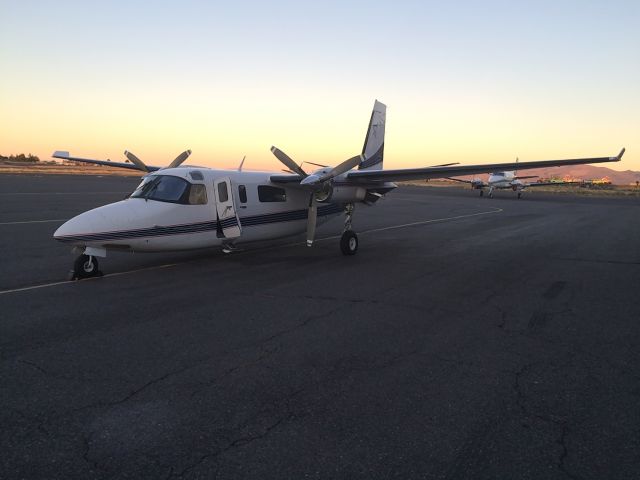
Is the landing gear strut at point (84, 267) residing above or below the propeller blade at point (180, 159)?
below

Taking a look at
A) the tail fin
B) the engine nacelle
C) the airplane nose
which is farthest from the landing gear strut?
the tail fin

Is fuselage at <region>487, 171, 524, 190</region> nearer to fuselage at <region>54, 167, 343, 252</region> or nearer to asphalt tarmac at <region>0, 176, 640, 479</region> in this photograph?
fuselage at <region>54, 167, 343, 252</region>

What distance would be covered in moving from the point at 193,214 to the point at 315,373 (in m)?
7.56

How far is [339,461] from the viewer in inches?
162

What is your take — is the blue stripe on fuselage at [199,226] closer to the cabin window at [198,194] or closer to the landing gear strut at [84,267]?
the cabin window at [198,194]

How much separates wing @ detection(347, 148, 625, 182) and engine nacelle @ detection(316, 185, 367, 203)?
518mm

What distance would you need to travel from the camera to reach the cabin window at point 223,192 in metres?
13.1

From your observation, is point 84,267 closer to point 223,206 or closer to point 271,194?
point 223,206

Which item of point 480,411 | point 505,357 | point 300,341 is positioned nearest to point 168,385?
point 300,341

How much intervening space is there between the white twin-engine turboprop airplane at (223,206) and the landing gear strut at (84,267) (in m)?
0.02

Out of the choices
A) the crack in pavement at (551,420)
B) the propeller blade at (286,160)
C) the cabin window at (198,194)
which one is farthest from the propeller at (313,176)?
the crack in pavement at (551,420)

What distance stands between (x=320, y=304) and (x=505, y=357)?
145 inches

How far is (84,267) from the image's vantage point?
10711mm

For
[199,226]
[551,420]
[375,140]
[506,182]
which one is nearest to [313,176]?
[199,226]
